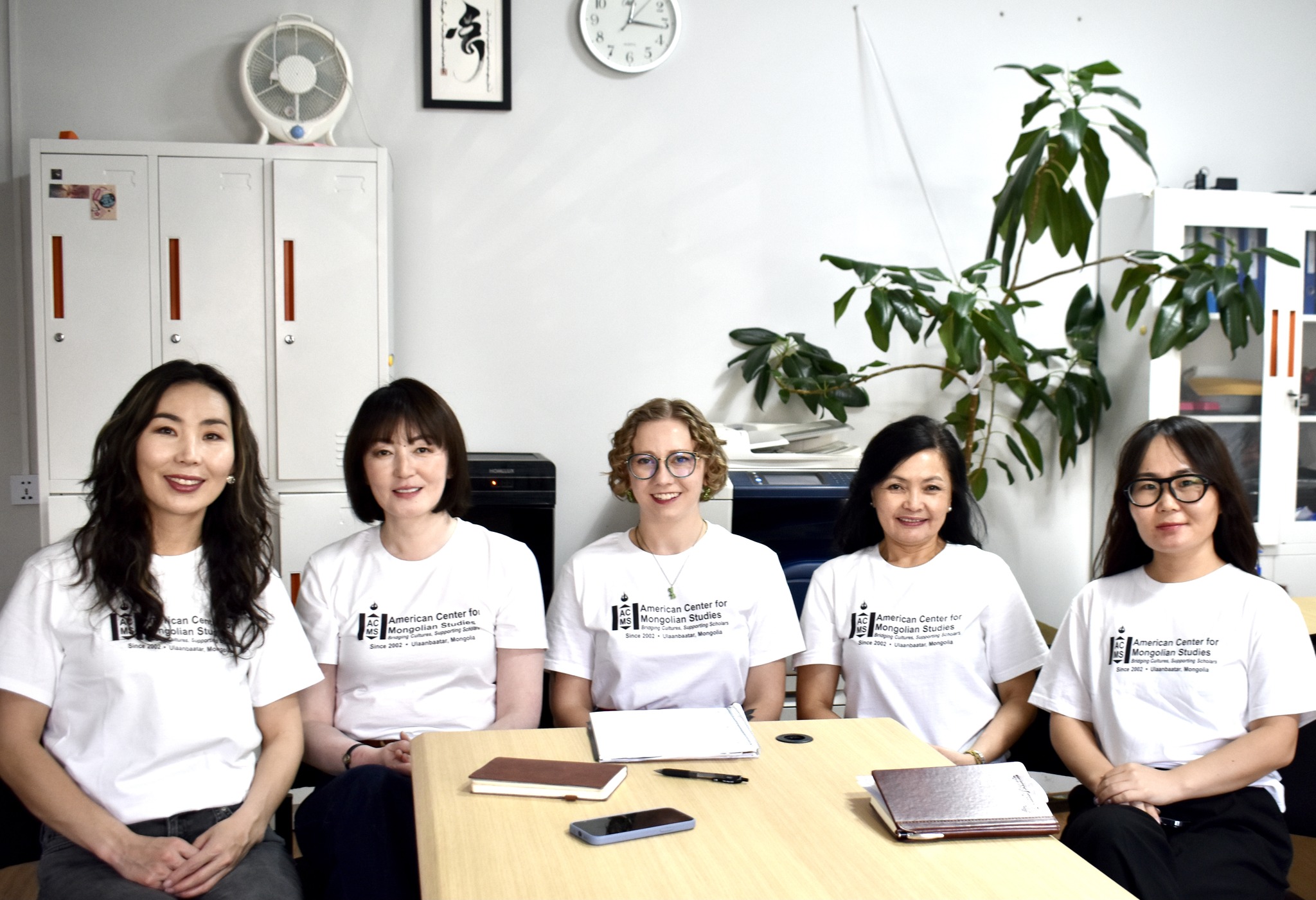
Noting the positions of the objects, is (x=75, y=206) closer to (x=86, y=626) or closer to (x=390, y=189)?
(x=390, y=189)

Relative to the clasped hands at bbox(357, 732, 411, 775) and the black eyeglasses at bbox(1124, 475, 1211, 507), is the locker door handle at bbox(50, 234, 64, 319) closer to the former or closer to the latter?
the clasped hands at bbox(357, 732, 411, 775)

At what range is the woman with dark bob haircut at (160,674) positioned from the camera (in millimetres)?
1479

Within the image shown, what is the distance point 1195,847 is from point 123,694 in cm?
163

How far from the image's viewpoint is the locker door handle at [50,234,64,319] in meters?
A: 3.01

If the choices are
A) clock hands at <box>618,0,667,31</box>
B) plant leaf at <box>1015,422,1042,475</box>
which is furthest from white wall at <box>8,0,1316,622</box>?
plant leaf at <box>1015,422,1042,475</box>

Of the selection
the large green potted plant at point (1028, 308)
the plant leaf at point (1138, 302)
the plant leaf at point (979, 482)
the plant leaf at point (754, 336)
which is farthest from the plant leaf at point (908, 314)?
the plant leaf at point (1138, 302)

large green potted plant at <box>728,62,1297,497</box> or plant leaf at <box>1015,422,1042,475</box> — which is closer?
large green potted plant at <box>728,62,1297,497</box>

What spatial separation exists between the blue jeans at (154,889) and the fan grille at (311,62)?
2.36 meters

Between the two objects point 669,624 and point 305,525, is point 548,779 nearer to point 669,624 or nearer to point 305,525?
point 669,624

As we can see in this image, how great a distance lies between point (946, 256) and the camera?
3.78 metres

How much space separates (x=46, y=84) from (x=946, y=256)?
10.0ft

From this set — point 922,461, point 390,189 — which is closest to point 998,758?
point 922,461

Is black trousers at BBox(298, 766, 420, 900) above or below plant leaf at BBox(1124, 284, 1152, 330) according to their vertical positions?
below

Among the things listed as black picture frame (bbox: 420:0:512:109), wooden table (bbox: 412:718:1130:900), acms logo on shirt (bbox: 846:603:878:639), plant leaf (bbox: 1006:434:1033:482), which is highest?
black picture frame (bbox: 420:0:512:109)
